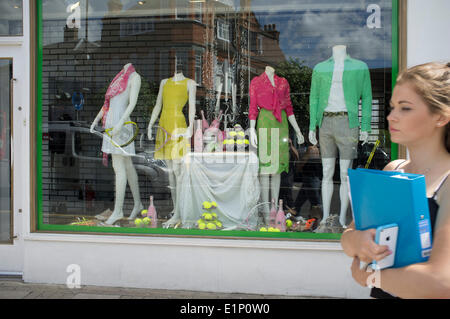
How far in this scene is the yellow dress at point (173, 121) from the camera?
4.48 metres

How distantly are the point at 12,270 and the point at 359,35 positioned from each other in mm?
4101

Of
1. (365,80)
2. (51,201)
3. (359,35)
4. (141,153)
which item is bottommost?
(51,201)

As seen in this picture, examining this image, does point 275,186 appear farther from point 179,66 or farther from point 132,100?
point 132,100

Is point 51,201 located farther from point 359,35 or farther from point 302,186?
point 359,35

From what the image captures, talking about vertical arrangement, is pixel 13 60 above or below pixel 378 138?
above

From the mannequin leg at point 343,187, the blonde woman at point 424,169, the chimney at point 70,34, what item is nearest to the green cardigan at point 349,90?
the mannequin leg at point 343,187

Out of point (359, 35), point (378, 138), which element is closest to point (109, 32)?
point (359, 35)

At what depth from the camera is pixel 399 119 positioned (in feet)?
4.08

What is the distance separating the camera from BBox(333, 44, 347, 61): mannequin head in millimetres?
4113

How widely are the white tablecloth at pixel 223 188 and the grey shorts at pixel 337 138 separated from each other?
0.70 m

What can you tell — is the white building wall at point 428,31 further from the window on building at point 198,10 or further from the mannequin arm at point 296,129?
the window on building at point 198,10

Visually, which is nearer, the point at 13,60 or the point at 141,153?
the point at 13,60

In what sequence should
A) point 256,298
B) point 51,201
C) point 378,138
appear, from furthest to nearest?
point 51,201, point 378,138, point 256,298

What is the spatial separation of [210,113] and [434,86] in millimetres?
3357
